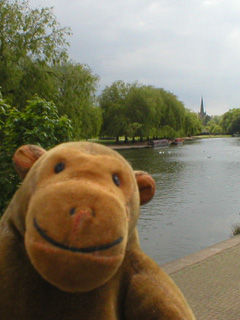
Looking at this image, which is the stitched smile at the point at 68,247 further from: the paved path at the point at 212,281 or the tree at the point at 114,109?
the tree at the point at 114,109

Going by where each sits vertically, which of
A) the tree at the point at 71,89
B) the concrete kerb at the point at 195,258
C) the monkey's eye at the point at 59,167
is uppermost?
the tree at the point at 71,89

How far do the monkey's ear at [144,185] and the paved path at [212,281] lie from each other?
97.1 inches

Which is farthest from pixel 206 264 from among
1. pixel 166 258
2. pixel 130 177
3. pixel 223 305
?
pixel 130 177

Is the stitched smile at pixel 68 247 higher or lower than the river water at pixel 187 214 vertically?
higher

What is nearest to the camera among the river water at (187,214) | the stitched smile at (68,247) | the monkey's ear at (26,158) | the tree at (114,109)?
the stitched smile at (68,247)

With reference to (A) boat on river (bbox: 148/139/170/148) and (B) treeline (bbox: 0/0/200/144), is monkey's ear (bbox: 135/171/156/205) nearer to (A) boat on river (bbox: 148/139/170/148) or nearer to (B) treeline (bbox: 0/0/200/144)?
(B) treeline (bbox: 0/0/200/144)

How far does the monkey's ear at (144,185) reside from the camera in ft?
5.90

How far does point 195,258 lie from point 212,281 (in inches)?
36.3

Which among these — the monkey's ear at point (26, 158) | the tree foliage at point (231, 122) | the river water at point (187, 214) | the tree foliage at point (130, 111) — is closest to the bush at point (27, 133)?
the monkey's ear at point (26, 158)

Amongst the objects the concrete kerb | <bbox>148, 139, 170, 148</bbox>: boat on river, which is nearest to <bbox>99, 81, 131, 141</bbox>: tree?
<bbox>148, 139, 170, 148</bbox>: boat on river

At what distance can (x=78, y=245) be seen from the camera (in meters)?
1.28

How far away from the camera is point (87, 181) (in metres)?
1.39

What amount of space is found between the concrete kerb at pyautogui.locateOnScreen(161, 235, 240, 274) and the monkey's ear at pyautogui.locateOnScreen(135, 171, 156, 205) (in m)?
3.47

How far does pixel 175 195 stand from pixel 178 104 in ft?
125
